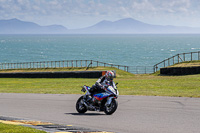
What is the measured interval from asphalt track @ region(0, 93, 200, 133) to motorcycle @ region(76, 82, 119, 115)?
26 centimetres

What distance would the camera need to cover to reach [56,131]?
10195 mm

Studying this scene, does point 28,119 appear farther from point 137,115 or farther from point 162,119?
point 162,119

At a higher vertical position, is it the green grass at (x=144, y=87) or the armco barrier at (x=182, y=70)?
the armco barrier at (x=182, y=70)

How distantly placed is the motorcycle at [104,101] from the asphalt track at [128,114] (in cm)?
26

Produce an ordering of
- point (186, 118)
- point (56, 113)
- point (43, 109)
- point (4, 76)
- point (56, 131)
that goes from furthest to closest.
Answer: point (4, 76)
point (43, 109)
point (56, 113)
point (186, 118)
point (56, 131)

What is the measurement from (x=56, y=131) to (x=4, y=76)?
36.7m

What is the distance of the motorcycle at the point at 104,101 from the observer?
1217cm

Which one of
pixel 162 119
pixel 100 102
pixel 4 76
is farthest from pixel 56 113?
pixel 4 76

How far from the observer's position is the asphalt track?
1025 centimetres

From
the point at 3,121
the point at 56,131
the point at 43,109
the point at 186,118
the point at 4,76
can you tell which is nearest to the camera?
the point at 56,131

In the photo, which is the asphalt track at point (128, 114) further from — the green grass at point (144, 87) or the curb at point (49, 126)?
the green grass at point (144, 87)

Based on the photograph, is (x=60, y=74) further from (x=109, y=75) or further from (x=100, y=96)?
(x=109, y=75)

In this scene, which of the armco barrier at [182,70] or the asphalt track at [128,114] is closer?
the asphalt track at [128,114]

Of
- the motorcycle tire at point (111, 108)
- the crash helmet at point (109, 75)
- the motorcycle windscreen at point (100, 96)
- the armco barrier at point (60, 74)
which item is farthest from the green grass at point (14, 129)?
the armco barrier at point (60, 74)
